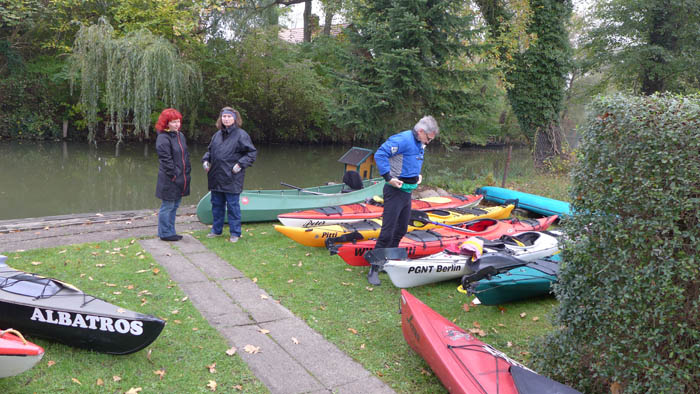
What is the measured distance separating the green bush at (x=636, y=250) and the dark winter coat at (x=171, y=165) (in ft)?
16.2

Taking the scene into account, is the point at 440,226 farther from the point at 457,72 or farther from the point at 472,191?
the point at 457,72

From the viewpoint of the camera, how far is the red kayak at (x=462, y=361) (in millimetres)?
3082

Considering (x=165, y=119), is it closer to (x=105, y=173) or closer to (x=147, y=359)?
(x=147, y=359)

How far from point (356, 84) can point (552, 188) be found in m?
5.60

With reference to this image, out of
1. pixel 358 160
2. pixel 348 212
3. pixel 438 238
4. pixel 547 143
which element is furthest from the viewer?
pixel 547 143

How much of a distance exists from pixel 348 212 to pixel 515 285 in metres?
3.60

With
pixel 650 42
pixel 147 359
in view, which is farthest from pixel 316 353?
pixel 650 42

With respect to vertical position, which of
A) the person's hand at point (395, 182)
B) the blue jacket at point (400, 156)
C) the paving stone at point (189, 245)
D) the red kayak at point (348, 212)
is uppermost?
the blue jacket at point (400, 156)

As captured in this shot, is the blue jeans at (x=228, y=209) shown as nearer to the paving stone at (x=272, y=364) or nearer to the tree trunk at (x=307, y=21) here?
the paving stone at (x=272, y=364)

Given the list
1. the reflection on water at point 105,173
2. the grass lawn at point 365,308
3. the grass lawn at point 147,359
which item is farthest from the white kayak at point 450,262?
the reflection on water at point 105,173

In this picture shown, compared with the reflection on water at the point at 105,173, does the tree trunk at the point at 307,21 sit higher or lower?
higher

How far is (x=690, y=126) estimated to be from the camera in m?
2.67

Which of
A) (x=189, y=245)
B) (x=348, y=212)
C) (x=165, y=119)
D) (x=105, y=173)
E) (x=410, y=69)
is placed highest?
(x=410, y=69)

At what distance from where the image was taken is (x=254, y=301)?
15.9 ft
